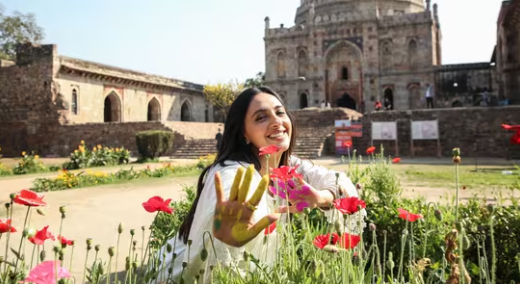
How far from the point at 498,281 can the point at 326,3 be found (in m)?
35.3

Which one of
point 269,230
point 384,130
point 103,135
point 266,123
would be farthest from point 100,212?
point 103,135

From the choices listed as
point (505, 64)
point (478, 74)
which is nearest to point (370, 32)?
point (478, 74)

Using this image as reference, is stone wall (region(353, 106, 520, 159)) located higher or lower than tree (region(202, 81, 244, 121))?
lower

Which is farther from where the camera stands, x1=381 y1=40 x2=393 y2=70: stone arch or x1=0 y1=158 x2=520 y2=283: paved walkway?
x1=381 y1=40 x2=393 y2=70: stone arch

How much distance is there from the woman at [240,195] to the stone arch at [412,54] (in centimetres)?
2963

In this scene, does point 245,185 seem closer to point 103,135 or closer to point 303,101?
point 103,135

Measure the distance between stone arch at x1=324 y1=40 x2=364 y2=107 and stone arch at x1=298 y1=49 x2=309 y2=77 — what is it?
5.46 feet

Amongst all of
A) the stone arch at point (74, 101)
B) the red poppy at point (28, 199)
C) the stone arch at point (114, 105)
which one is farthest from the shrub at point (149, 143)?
the red poppy at point (28, 199)

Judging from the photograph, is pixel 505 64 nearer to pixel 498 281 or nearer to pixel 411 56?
pixel 411 56

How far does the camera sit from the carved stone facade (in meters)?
28.9

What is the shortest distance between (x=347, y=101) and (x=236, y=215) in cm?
3161

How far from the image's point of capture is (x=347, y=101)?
104 feet

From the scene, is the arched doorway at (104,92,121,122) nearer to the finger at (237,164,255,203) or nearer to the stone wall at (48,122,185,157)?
the stone wall at (48,122,185,157)

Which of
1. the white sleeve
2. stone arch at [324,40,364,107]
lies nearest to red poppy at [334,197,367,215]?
the white sleeve
